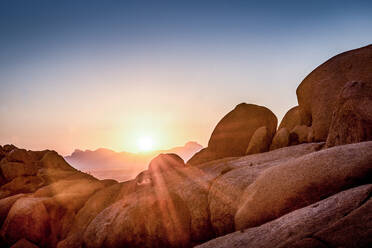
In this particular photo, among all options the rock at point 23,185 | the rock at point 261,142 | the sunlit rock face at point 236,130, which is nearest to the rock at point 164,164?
the rock at point 261,142

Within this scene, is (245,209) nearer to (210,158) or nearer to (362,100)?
(362,100)

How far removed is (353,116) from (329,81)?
31.4 ft

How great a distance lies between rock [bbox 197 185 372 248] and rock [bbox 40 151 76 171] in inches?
1130

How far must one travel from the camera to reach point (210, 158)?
28500mm

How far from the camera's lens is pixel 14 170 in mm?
25672

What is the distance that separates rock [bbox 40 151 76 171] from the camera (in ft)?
104

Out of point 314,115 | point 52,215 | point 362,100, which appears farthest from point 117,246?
point 314,115

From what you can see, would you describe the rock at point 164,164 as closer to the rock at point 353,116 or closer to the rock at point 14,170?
the rock at point 353,116

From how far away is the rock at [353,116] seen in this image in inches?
436

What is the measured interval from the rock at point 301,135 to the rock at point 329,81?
0.57m

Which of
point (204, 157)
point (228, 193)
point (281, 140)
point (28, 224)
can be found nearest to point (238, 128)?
point (204, 157)

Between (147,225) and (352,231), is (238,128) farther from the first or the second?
(352,231)

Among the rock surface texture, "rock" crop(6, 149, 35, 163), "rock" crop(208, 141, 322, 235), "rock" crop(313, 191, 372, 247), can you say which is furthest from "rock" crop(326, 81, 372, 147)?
"rock" crop(6, 149, 35, 163)

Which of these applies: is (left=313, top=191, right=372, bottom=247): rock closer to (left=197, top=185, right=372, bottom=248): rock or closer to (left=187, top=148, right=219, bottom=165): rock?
(left=197, top=185, right=372, bottom=248): rock
